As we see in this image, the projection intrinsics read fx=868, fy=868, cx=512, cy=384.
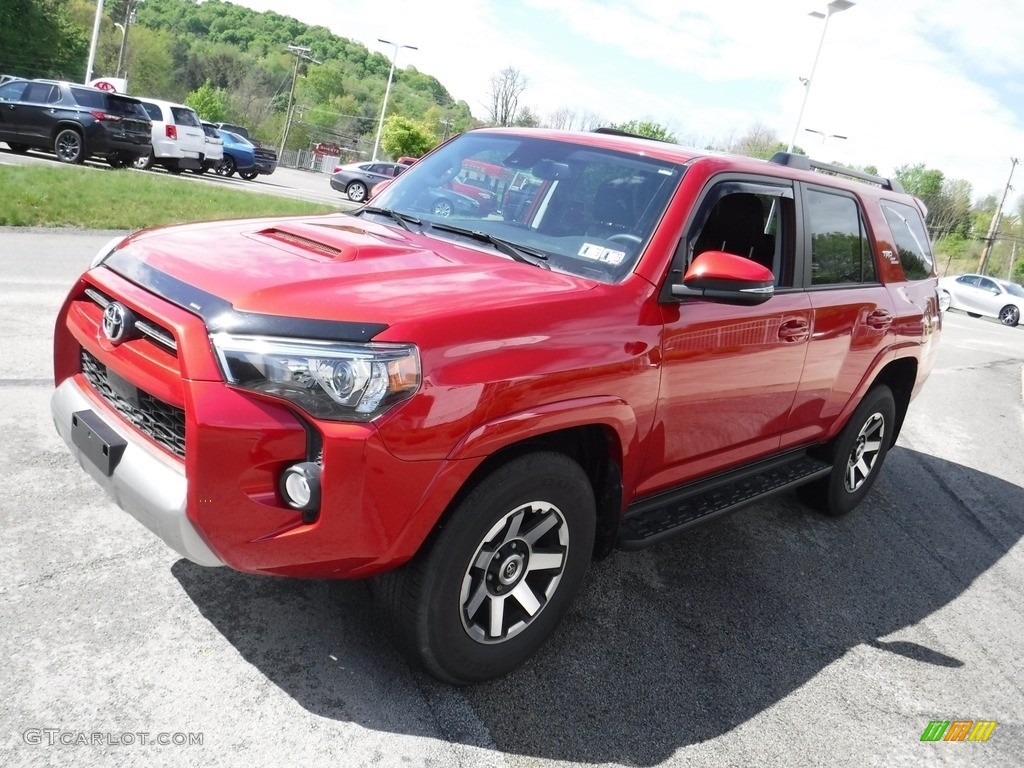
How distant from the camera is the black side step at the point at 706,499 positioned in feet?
11.4

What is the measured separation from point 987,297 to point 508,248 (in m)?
33.5

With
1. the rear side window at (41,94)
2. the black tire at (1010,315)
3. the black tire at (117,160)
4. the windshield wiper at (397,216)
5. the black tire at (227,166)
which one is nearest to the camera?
the windshield wiper at (397,216)

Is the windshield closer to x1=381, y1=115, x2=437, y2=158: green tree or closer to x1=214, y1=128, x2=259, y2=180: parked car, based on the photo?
x1=214, y1=128, x2=259, y2=180: parked car

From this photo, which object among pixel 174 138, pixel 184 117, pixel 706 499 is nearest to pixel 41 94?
pixel 174 138

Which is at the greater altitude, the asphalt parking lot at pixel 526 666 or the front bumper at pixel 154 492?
the front bumper at pixel 154 492

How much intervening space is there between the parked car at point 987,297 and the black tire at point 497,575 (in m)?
32.0

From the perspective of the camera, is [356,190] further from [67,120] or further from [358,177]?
[67,120]

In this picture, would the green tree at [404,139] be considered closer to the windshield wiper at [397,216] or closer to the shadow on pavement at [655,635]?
the windshield wiper at [397,216]

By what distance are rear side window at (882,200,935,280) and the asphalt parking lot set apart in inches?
72.1

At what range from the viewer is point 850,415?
5180mm

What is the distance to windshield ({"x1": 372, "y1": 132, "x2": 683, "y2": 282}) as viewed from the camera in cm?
348

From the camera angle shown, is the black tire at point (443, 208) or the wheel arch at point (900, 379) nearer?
the black tire at point (443, 208)

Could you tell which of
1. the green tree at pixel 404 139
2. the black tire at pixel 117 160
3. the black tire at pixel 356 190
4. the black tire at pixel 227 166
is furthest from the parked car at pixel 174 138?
the green tree at pixel 404 139

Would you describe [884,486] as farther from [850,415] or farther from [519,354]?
[519,354]
